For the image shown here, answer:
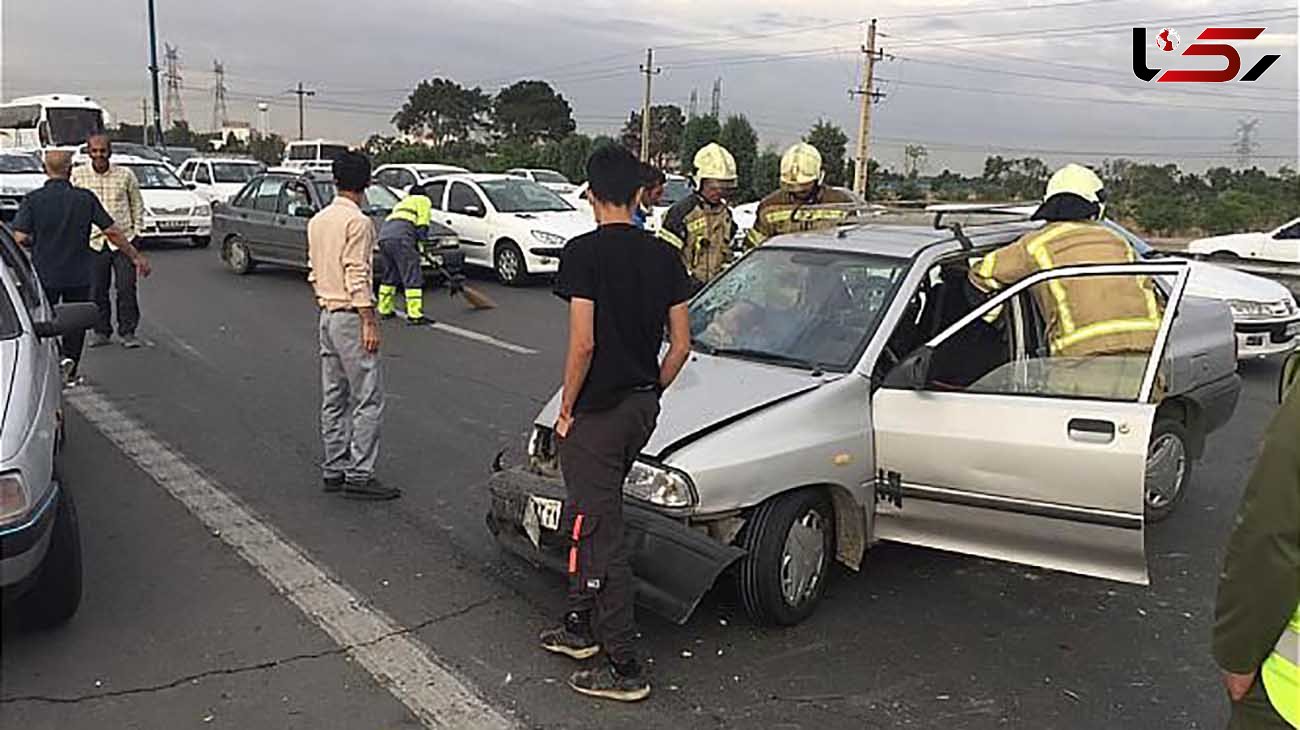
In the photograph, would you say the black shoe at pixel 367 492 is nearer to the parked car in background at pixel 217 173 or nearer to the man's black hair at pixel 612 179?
the man's black hair at pixel 612 179

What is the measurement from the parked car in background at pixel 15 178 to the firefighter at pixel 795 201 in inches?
645

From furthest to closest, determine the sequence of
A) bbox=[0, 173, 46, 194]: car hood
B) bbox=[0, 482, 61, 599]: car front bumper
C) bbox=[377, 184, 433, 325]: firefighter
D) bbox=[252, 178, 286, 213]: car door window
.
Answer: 1. bbox=[0, 173, 46, 194]: car hood
2. bbox=[252, 178, 286, 213]: car door window
3. bbox=[377, 184, 433, 325]: firefighter
4. bbox=[0, 482, 61, 599]: car front bumper

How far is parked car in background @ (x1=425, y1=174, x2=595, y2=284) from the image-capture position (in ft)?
49.1

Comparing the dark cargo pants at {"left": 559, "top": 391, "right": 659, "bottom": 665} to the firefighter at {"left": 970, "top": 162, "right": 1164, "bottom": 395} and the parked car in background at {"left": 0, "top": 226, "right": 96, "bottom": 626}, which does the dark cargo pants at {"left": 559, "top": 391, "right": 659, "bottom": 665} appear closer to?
A: the parked car in background at {"left": 0, "top": 226, "right": 96, "bottom": 626}

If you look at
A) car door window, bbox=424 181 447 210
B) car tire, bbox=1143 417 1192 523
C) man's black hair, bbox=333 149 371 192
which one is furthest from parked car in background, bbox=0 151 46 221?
car tire, bbox=1143 417 1192 523

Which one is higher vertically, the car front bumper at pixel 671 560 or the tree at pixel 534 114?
the tree at pixel 534 114

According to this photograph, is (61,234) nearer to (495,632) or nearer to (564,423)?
(495,632)

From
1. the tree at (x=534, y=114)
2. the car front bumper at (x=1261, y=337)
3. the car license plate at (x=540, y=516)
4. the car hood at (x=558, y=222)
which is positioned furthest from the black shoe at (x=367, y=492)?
the tree at (x=534, y=114)

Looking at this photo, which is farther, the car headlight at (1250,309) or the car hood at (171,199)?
the car hood at (171,199)

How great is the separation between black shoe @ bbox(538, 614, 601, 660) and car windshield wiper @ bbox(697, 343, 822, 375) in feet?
4.67

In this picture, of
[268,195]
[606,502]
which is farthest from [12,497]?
[268,195]

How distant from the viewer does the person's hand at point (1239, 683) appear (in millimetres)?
2084

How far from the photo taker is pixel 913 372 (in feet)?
14.4

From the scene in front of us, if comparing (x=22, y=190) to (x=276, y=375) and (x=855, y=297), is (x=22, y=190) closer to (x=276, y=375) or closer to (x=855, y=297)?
(x=276, y=375)
